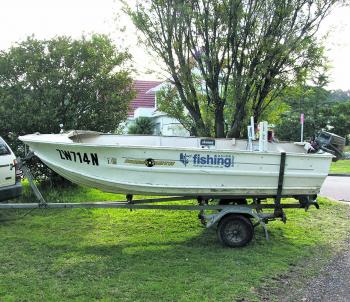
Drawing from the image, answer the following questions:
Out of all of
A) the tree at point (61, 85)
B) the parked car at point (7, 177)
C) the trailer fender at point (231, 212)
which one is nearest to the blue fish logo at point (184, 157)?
the trailer fender at point (231, 212)

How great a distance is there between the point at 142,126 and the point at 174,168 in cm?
2392

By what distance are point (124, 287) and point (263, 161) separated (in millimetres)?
2802

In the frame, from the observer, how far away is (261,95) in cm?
974

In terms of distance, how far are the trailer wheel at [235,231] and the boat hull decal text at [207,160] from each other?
87cm

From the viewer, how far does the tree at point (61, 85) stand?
10.4 m

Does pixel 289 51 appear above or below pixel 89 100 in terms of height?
above

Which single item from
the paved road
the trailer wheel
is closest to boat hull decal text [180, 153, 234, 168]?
the trailer wheel

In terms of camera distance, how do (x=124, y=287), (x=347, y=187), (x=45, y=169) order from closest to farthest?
(x=124, y=287)
(x=45, y=169)
(x=347, y=187)

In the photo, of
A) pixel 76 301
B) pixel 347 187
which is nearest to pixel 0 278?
pixel 76 301

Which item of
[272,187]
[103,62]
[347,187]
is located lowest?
[347,187]

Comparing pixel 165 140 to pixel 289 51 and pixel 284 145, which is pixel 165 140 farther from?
pixel 289 51

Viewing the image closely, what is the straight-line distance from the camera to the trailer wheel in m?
6.98

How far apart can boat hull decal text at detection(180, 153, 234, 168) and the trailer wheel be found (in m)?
0.87

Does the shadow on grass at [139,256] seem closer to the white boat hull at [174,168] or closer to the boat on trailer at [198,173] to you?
the boat on trailer at [198,173]
